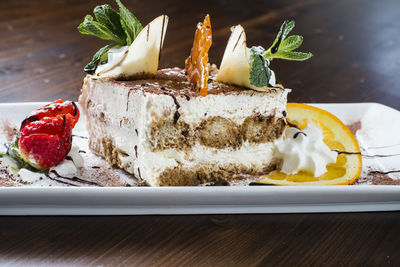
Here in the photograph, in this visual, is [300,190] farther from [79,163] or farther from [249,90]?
[79,163]

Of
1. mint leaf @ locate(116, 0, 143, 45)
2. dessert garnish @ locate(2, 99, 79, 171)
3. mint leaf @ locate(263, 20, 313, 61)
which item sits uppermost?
mint leaf @ locate(116, 0, 143, 45)

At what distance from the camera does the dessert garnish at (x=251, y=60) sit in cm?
213

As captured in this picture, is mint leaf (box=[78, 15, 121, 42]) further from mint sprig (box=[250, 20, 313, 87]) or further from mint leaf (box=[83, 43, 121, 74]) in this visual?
mint sprig (box=[250, 20, 313, 87])

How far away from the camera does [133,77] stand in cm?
221

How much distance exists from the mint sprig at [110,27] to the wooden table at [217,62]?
34.0 inches

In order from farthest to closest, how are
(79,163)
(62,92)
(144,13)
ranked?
(144,13) < (62,92) < (79,163)

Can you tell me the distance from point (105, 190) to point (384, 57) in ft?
11.2

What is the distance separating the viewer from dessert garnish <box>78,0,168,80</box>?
217 cm

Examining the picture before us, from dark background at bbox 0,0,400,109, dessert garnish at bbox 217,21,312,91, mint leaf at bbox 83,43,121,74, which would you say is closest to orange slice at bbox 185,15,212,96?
dessert garnish at bbox 217,21,312,91

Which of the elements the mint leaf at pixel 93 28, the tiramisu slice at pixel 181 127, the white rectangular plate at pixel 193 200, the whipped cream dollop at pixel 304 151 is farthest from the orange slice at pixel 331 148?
the mint leaf at pixel 93 28

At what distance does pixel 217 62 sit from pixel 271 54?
163 centimetres

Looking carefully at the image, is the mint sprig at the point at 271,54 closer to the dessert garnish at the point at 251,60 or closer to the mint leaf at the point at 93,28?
the dessert garnish at the point at 251,60

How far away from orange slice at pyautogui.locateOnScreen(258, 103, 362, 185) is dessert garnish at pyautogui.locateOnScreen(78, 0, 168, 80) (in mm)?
760

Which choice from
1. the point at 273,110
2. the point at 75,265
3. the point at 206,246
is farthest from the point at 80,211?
the point at 273,110
